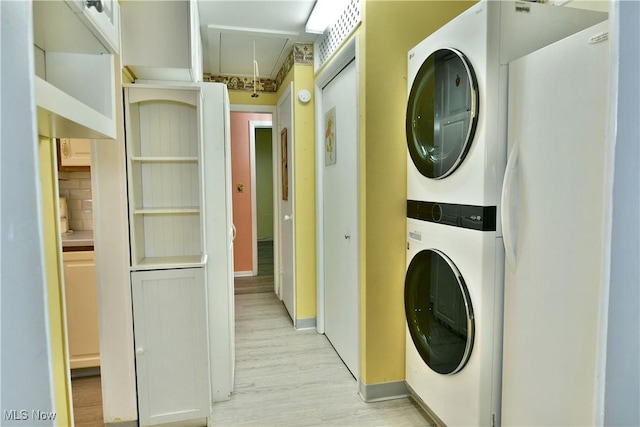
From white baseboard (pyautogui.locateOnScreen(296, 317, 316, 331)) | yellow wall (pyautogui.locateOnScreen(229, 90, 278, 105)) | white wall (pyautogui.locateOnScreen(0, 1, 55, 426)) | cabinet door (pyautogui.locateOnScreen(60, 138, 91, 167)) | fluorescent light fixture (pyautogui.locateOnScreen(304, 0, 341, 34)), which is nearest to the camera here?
white wall (pyautogui.locateOnScreen(0, 1, 55, 426))

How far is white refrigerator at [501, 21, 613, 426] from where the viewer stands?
1.06 m

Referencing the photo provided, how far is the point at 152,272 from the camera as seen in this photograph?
1.76m

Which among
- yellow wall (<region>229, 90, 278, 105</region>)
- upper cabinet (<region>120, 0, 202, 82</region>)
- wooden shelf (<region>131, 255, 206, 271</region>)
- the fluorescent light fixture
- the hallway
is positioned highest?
the fluorescent light fixture

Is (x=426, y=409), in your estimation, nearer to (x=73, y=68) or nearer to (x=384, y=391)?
(x=384, y=391)

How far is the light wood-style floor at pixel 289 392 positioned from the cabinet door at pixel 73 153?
4.80ft

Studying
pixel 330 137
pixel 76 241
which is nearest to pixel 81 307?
pixel 76 241

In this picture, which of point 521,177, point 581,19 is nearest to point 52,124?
point 521,177

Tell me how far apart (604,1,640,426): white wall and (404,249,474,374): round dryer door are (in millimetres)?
1247

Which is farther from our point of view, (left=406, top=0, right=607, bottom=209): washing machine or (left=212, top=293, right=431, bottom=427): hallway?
(left=212, top=293, right=431, bottom=427): hallway

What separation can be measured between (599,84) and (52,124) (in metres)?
1.41

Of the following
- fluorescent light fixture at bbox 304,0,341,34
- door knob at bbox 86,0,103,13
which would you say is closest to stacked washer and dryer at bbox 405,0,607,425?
fluorescent light fixture at bbox 304,0,341,34

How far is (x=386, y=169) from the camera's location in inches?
79.7

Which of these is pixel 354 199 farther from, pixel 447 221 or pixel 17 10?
pixel 17 10

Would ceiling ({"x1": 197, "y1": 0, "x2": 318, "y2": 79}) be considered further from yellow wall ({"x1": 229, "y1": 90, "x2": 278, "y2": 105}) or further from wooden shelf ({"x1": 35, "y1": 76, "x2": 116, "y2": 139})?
wooden shelf ({"x1": 35, "y1": 76, "x2": 116, "y2": 139})
